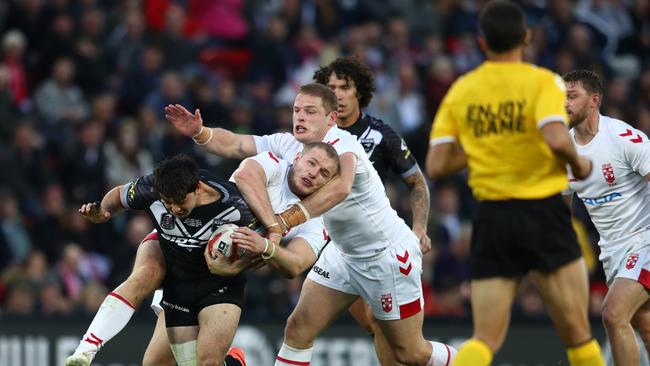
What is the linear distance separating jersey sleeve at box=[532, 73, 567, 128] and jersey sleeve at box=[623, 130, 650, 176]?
6.53 feet

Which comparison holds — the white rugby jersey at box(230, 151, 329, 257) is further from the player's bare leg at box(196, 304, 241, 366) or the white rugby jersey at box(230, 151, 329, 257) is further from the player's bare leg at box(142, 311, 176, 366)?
the player's bare leg at box(142, 311, 176, 366)

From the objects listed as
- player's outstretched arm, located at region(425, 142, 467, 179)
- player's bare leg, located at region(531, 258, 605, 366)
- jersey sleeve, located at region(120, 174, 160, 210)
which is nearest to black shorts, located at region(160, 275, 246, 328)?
jersey sleeve, located at region(120, 174, 160, 210)

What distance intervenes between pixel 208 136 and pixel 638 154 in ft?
10.5

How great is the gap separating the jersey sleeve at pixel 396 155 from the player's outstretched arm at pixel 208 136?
1169 millimetres

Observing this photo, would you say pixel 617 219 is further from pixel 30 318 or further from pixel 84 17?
pixel 84 17

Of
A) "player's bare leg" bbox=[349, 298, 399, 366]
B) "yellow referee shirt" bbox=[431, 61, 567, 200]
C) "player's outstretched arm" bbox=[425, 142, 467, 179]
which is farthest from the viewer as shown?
"player's bare leg" bbox=[349, 298, 399, 366]

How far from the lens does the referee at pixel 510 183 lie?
745 centimetres

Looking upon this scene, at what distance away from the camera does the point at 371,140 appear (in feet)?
33.4

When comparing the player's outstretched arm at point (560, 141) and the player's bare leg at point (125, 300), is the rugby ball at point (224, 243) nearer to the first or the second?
the player's bare leg at point (125, 300)

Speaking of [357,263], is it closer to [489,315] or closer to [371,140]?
[371,140]

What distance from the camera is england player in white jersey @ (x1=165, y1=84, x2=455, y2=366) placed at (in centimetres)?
907

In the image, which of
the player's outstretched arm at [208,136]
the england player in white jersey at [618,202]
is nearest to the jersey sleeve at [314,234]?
the player's outstretched arm at [208,136]

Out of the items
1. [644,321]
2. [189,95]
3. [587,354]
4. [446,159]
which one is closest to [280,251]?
[446,159]

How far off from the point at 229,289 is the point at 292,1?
396 inches
